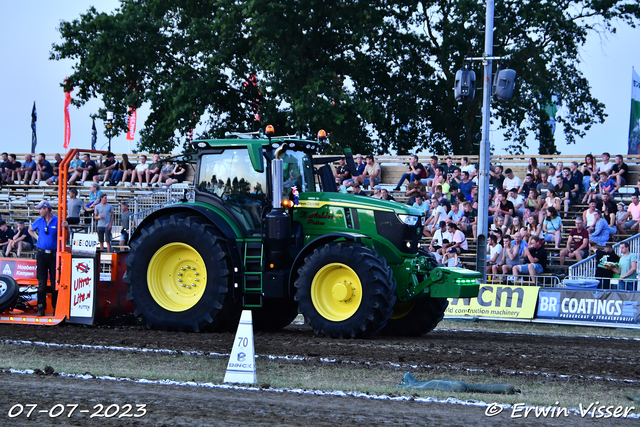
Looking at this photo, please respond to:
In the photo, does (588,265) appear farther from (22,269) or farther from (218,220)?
(22,269)

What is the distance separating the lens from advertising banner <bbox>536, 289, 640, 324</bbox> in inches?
604

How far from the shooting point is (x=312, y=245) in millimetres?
11289

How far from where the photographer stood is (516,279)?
17594 millimetres

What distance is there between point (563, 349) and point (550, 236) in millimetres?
8708

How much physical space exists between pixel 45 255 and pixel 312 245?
444cm

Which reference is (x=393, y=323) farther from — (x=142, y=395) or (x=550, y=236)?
(x=550, y=236)

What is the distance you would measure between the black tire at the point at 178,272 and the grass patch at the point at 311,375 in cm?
203

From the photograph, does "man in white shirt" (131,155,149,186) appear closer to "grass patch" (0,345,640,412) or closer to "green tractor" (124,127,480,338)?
"green tractor" (124,127,480,338)

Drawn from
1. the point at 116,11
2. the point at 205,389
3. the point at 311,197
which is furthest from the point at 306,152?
the point at 116,11

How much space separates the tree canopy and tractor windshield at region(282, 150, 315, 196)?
58.9ft

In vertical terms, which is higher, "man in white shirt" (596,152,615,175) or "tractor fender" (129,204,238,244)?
"man in white shirt" (596,152,615,175)

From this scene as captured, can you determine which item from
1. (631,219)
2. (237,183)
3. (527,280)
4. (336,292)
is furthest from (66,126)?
(336,292)

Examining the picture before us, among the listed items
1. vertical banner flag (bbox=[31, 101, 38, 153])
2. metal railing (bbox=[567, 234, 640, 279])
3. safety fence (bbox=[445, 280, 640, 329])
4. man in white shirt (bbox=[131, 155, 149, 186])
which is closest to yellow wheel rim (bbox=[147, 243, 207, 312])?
safety fence (bbox=[445, 280, 640, 329])

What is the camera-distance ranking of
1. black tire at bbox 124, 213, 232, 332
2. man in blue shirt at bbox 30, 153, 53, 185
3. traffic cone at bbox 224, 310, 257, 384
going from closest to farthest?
traffic cone at bbox 224, 310, 257, 384, black tire at bbox 124, 213, 232, 332, man in blue shirt at bbox 30, 153, 53, 185
